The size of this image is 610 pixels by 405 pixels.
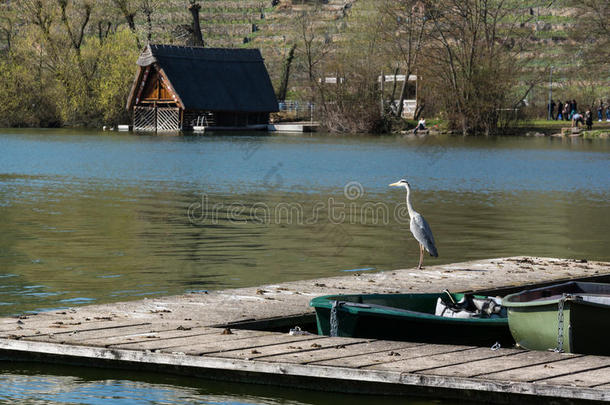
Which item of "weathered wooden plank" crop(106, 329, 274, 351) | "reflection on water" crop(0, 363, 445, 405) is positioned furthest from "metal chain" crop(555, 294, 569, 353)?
"weathered wooden plank" crop(106, 329, 274, 351)

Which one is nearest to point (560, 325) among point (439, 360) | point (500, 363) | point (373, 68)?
point (500, 363)

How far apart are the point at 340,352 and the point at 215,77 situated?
80.0m

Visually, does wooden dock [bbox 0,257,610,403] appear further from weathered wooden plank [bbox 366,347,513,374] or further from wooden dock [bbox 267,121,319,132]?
wooden dock [bbox 267,121,319,132]

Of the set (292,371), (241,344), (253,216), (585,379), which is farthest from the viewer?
(253,216)

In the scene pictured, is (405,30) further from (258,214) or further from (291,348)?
(291,348)

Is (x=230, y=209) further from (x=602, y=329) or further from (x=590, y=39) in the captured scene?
(x=590, y=39)

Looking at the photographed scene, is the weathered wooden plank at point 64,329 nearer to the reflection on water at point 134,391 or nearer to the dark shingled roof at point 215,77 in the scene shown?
the reflection on water at point 134,391

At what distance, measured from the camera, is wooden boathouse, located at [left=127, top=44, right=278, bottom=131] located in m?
86.8

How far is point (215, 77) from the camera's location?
89812 mm

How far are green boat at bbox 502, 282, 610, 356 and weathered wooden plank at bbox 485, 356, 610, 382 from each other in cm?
113

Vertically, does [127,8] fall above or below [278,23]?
below

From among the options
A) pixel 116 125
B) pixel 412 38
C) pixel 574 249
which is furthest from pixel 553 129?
pixel 574 249

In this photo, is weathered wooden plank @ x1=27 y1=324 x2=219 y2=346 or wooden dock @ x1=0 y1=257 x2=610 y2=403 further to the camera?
weathered wooden plank @ x1=27 y1=324 x2=219 y2=346

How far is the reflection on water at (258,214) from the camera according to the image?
1873 centimetres
